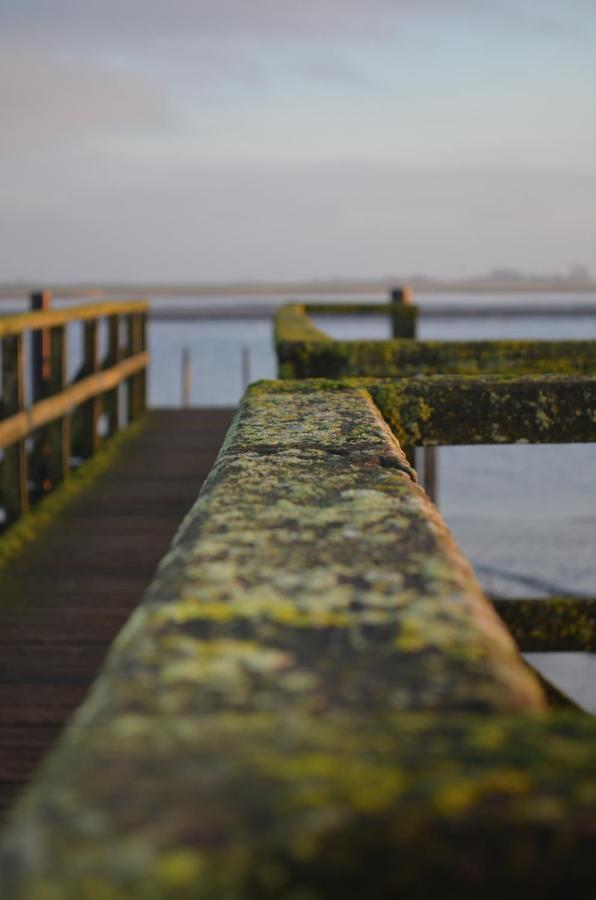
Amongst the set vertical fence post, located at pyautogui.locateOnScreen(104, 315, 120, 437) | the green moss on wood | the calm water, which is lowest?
the calm water

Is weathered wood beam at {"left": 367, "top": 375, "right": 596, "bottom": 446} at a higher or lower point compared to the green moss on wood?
higher

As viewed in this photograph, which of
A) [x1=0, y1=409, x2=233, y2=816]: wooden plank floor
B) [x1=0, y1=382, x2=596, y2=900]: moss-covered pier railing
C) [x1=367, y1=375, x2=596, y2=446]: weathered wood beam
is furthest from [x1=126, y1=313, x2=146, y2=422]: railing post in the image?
[x1=0, y1=382, x2=596, y2=900]: moss-covered pier railing

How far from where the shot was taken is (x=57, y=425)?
709cm

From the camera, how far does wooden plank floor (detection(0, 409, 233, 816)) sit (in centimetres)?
345

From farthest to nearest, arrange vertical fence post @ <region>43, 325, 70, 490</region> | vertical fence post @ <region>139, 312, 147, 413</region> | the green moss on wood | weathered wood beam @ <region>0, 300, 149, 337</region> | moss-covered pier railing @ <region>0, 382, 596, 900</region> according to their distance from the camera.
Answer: vertical fence post @ <region>139, 312, 147, 413</region>, vertical fence post @ <region>43, 325, 70, 490</region>, weathered wood beam @ <region>0, 300, 149, 337</region>, the green moss on wood, moss-covered pier railing @ <region>0, 382, 596, 900</region>

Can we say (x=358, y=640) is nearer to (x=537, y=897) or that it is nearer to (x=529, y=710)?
(x=529, y=710)

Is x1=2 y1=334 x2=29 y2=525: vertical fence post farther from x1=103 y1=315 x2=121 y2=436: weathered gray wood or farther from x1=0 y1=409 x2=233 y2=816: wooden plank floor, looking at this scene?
x1=103 y1=315 x2=121 y2=436: weathered gray wood

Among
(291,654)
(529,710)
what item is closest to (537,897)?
(529,710)

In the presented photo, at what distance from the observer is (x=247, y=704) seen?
2.31 feet

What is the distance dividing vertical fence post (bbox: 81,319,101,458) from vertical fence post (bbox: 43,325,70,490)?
983 millimetres

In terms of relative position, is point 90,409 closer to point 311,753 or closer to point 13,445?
point 13,445

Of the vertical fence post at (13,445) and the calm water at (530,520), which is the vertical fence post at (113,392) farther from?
the calm water at (530,520)

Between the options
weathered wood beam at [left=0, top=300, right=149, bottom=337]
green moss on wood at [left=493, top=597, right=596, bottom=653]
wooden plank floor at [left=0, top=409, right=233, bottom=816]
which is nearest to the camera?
green moss on wood at [left=493, top=597, right=596, bottom=653]

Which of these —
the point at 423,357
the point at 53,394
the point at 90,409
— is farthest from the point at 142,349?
the point at 423,357
